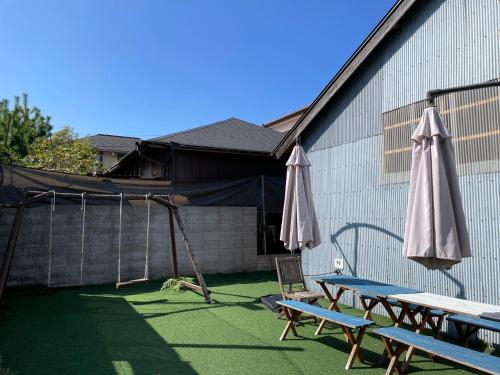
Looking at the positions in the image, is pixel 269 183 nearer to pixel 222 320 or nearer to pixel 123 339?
pixel 222 320

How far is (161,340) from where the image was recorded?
4.88 metres

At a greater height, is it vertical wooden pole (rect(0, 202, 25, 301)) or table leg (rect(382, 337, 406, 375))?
vertical wooden pole (rect(0, 202, 25, 301))

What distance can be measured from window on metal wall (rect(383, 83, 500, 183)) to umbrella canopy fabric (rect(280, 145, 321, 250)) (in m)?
1.47

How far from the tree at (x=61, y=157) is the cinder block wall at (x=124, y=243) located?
604 cm

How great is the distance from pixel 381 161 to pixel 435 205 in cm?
319

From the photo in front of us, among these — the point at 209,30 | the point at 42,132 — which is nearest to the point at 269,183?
the point at 209,30

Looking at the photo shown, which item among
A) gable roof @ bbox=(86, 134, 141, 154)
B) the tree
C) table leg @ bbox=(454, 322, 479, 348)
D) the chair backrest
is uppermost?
gable roof @ bbox=(86, 134, 141, 154)

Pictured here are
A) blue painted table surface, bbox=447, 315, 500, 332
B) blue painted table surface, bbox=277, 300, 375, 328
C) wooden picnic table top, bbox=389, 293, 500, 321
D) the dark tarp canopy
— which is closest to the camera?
wooden picnic table top, bbox=389, 293, 500, 321

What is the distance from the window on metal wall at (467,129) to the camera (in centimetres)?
497

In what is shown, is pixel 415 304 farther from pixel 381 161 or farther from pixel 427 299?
pixel 381 161

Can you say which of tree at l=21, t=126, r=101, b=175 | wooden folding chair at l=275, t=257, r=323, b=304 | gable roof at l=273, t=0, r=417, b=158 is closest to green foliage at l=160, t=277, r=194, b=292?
wooden folding chair at l=275, t=257, r=323, b=304

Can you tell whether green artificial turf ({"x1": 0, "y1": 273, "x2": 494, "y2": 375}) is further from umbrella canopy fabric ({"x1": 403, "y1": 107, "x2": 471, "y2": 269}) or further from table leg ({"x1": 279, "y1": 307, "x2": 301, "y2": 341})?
umbrella canopy fabric ({"x1": 403, "y1": 107, "x2": 471, "y2": 269})

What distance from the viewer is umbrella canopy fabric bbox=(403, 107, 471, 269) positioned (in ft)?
11.1

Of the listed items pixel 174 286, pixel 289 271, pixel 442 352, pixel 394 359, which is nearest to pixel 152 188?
pixel 174 286
